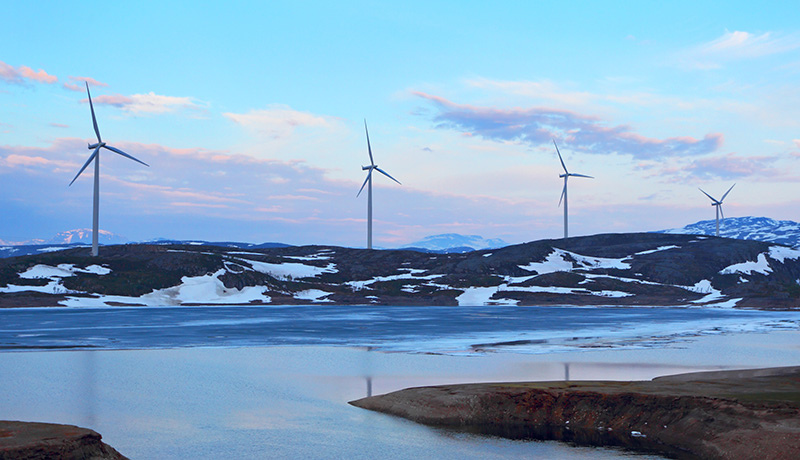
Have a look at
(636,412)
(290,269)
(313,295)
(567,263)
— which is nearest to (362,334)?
(636,412)

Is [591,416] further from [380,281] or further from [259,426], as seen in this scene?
[380,281]

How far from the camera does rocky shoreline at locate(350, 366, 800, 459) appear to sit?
20.0m

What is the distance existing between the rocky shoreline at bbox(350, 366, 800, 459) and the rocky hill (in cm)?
11024

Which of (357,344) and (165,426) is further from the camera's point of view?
(357,344)

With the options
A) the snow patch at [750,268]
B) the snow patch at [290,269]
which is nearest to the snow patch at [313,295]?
the snow patch at [290,269]

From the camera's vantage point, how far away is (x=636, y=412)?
928 inches

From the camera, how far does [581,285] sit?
15838 centimetres

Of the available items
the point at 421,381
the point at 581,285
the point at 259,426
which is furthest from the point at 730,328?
the point at 581,285

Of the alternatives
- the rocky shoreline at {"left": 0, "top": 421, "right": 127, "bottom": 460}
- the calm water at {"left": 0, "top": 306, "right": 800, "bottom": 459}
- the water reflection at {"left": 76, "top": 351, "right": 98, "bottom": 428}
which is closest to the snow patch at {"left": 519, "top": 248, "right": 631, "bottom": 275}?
the calm water at {"left": 0, "top": 306, "right": 800, "bottom": 459}

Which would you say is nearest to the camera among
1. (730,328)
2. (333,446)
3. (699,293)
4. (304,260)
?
(333,446)

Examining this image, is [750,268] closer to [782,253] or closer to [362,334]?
[782,253]

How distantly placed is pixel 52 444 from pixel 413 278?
154466 mm

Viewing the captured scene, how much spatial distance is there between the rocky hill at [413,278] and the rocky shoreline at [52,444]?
370 feet

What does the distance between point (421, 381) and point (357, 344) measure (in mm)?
20703
